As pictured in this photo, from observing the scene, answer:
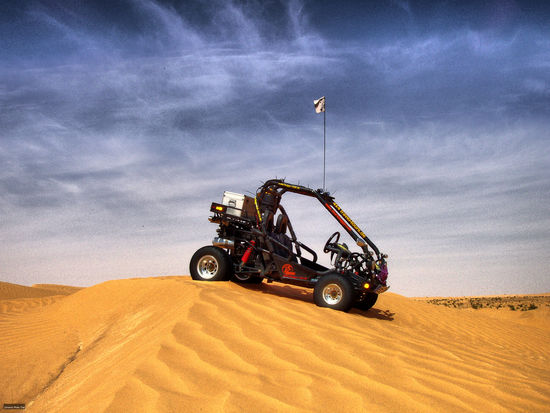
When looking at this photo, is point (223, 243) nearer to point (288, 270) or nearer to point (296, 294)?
point (288, 270)

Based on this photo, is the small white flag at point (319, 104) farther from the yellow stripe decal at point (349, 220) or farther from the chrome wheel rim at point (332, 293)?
the chrome wheel rim at point (332, 293)

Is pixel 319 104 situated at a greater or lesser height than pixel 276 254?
greater

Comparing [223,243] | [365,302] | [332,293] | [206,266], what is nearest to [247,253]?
[223,243]

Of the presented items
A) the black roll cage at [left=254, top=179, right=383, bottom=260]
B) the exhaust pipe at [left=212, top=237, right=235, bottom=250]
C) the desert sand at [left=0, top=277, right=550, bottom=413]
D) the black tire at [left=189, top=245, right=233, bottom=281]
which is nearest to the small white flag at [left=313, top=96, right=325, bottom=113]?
the black roll cage at [left=254, top=179, right=383, bottom=260]

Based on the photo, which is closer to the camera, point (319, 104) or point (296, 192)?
point (296, 192)

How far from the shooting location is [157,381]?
3.00m

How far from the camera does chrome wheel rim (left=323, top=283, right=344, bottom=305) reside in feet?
22.8

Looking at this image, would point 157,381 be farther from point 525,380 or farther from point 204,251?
point 204,251

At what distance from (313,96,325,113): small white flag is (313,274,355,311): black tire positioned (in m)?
4.75

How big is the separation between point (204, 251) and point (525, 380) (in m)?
5.87

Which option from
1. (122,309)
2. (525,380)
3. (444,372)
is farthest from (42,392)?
(525,380)

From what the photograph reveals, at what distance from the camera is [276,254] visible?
785 centimetres

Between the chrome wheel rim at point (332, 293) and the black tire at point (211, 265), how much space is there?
81.7 inches

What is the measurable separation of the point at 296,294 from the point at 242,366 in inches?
213
